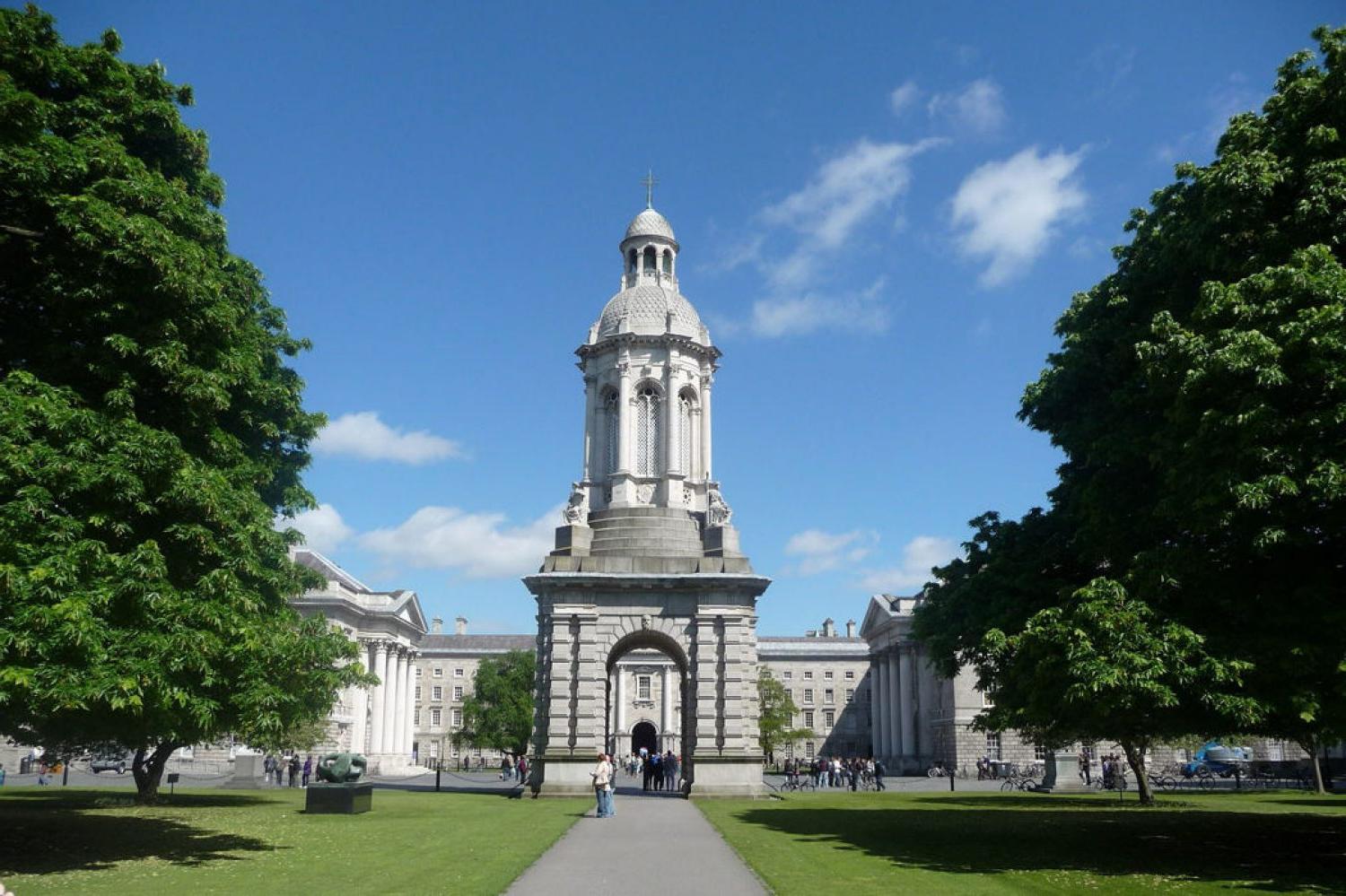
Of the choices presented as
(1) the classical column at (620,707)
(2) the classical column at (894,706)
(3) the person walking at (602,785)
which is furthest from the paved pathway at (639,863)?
(1) the classical column at (620,707)

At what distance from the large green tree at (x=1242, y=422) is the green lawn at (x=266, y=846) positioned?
11619mm

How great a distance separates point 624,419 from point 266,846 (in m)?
24.6

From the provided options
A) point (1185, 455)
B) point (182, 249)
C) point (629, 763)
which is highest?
point (182, 249)

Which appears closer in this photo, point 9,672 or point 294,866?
point 9,672

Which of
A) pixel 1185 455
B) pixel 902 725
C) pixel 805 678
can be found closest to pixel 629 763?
pixel 902 725

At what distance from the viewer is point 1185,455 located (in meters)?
18.6

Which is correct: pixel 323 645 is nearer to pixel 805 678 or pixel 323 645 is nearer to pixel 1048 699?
pixel 1048 699

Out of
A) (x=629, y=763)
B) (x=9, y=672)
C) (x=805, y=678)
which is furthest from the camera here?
(x=805, y=678)

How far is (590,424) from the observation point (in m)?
44.6

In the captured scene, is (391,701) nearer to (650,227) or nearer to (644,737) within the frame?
(644,737)

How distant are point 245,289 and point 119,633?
26.3ft

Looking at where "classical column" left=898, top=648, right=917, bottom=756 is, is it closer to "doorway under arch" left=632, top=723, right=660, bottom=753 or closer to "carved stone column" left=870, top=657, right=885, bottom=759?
"carved stone column" left=870, top=657, right=885, bottom=759

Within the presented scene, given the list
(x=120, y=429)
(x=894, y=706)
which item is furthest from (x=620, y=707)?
(x=120, y=429)

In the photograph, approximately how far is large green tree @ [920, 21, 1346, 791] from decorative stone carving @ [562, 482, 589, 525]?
19516 mm
